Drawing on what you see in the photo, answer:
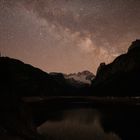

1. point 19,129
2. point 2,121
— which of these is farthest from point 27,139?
point 2,121

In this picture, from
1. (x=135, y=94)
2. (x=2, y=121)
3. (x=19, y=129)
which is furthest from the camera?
(x=135, y=94)

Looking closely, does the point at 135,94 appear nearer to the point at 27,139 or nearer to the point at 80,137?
the point at 80,137

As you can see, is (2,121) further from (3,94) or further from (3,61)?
(3,61)

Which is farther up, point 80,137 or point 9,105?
point 9,105

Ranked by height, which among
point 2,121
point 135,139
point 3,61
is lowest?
point 135,139

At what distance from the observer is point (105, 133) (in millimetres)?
44469

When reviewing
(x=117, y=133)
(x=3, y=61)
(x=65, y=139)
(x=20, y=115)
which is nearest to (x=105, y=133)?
(x=117, y=133)

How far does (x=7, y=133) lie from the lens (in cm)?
2030

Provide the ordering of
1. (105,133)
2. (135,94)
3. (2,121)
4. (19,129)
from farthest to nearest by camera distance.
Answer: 1. (135,94)
2. (105,133)
3. (19,129)
4. (2,121)

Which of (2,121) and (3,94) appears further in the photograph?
(3,94)

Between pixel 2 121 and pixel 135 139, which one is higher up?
pixel 2 121

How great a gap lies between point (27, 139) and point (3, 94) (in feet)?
20.1

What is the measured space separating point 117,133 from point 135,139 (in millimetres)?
6165

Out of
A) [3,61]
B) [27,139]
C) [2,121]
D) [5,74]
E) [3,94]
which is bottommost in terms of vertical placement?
[27,139]
